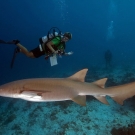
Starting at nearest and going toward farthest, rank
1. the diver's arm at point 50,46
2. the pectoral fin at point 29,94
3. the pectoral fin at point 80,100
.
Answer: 1. the pectoral fin at point 29,94
2. the pectoral fin at point 80,100
3. the diver's arm at point 50,46

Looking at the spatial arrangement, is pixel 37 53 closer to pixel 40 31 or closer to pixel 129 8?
pixel 40 31

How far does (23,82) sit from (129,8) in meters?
219

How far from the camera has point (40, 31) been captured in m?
177

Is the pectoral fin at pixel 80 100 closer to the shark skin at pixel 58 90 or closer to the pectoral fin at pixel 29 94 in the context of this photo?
the shark skin at pixel 58 90

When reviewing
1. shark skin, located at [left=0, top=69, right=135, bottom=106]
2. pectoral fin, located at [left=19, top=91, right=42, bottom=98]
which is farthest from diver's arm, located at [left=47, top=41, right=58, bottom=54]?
pectoral fin, located at [left=19, top=91, right=42, bottom=98]

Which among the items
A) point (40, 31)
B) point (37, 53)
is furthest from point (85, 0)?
point (37, 53)

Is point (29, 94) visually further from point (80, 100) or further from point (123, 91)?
point (123, 91)

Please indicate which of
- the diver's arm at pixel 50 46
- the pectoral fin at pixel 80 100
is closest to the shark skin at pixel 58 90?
the pectoral fin at pixel 80 100

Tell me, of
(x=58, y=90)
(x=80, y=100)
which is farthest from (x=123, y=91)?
(x=58, y=90)

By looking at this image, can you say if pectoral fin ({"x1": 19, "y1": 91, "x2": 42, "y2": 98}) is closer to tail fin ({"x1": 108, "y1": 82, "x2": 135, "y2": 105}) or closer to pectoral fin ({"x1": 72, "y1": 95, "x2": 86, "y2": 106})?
pectoral fin ({"x1": 72, "y1": 95, "x2": 86, "y2": 106})

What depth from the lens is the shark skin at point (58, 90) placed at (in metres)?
2.76

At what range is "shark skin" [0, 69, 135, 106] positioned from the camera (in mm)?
2762

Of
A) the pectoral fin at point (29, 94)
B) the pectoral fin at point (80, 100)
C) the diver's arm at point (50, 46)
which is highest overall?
the diver's arm at point (50, 46)

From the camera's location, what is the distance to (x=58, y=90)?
2.88m
